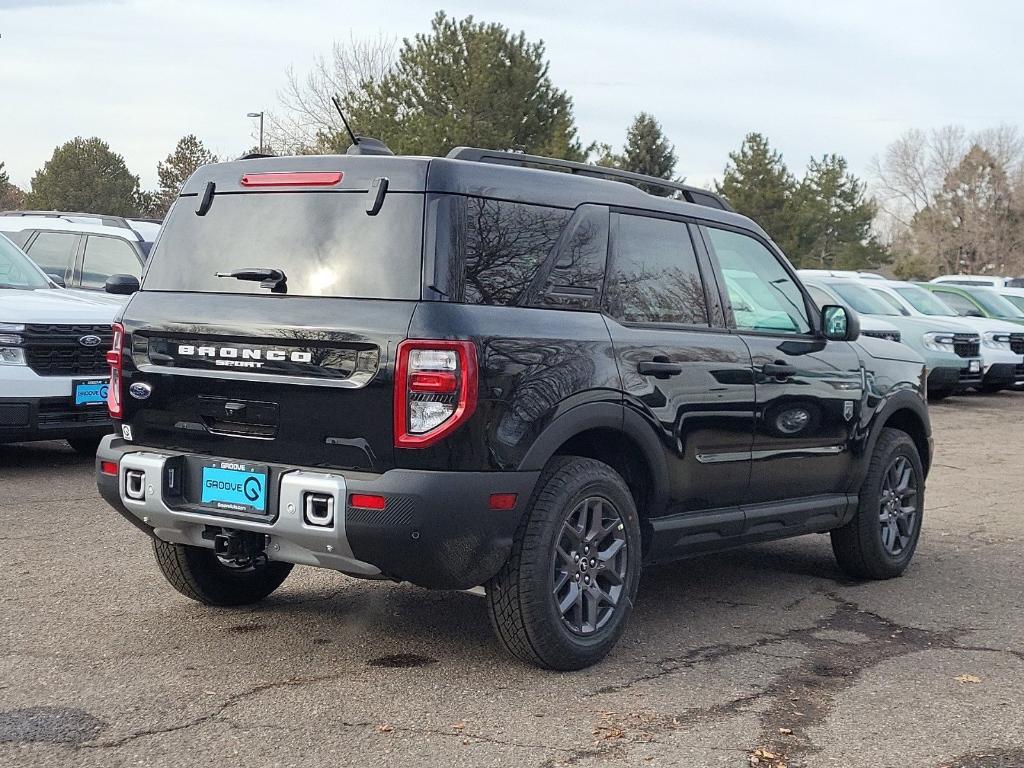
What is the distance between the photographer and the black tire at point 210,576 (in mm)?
5637

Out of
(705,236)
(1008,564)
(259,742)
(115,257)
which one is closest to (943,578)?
(1008,564)

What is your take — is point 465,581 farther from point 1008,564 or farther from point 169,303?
point 1008,564

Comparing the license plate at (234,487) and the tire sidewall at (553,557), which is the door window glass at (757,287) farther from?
the license plate at (234,487)

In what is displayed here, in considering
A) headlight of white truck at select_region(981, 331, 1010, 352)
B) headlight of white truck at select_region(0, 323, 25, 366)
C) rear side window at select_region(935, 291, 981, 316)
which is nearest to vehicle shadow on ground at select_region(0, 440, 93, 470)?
headlight of white truck at select_region(0, 323, 25, 366)

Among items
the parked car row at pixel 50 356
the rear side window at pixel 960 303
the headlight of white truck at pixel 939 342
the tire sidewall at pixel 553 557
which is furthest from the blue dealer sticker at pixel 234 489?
the rear side window at pixel 960 303

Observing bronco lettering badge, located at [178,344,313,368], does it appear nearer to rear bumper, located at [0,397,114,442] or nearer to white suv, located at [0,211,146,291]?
rear bumper, located at [0,397,114,442]

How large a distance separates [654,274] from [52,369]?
5201 mm

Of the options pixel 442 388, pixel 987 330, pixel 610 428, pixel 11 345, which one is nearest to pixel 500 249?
pixel 442 388

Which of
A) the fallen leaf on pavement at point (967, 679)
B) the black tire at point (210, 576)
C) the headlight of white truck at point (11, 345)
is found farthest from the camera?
the headlight of white truck at point (11, 345)

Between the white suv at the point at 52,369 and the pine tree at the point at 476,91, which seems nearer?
the white suv at the point at 52,369

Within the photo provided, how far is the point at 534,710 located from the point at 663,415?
4.50 feet

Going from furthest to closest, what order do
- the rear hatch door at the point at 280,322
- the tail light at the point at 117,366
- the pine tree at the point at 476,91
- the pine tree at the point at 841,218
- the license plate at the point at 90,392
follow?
1. the pine tree at the point at 841,218
2. the pine tree at the point at 476,91
3. the license plate at the point at 90,392
4. the tail light at the point at 117,366
5. the rear hatch door at the point at 280,322

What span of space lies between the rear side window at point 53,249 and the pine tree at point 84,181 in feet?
180

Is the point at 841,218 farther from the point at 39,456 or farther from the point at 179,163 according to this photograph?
the point at 39,456
